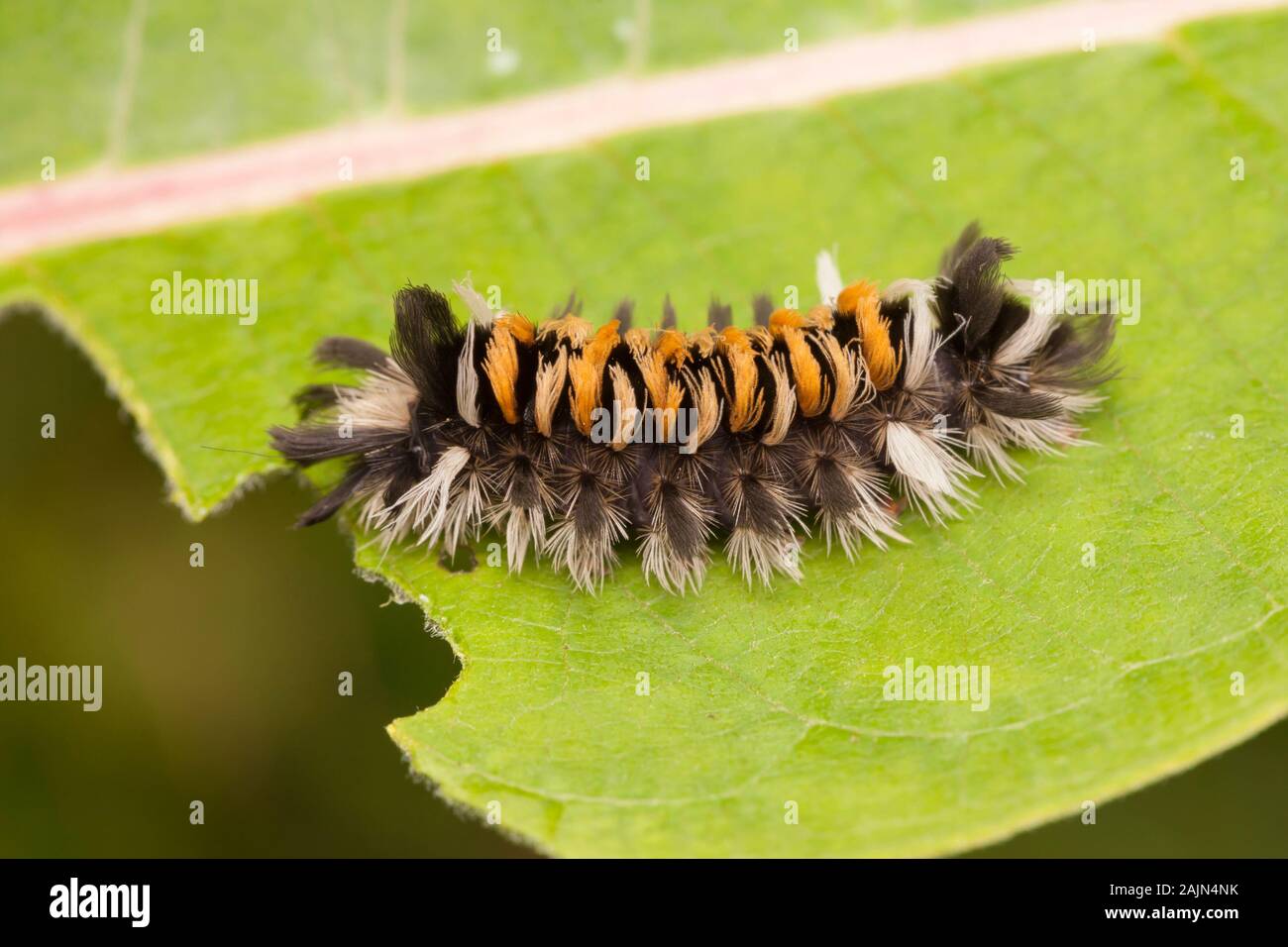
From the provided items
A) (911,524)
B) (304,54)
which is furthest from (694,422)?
(304,54)

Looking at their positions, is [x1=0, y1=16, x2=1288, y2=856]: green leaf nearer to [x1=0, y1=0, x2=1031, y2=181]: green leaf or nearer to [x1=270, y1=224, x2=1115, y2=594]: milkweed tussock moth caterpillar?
[x1=270, y1=224, x2=1115, y2=594]: milkweed tussock moth caterpillar

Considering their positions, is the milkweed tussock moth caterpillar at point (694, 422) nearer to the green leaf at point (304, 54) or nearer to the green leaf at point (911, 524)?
the green leaf at point (911, 524)

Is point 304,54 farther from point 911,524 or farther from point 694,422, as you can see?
point 911,524

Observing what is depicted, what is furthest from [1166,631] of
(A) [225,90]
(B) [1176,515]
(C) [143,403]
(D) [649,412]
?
(A) [225,90]

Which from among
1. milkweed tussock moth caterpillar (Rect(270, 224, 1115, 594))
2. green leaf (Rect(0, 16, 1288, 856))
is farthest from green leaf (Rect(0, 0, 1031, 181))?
milkweed tussock moth caterpillar (Rect(270, 224, 1115, 594))

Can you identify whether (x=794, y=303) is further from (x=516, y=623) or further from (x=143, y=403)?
(x=143, y=403)

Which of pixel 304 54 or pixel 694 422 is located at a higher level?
pixel 304 54

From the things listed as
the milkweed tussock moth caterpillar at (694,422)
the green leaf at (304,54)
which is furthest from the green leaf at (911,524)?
the green leaf at (304,54)
